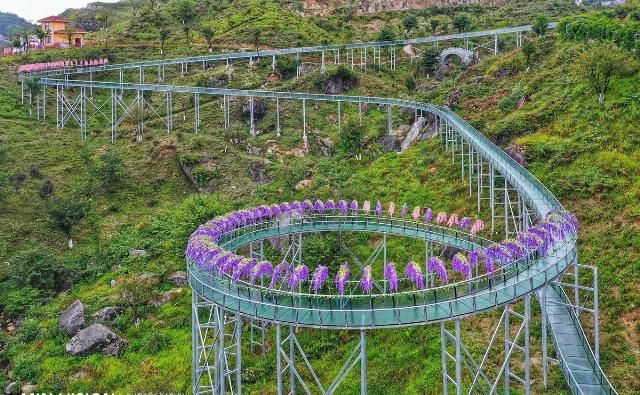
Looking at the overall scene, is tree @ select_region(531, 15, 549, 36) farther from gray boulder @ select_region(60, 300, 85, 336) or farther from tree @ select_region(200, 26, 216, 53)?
gray boulder @ select_region(60, 300, 85, 336)

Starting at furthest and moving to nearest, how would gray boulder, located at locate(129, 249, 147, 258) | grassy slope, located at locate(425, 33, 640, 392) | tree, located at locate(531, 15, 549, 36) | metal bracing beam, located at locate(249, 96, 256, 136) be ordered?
tree, located at locate(531, 15, 549, 36) < metal bracing beam, located at locate(249, 96, 256, 136) < gray boulder, located at locate(129, 249, 147, 258) < grassy slope, located at locate(425, 33, 640, 392)

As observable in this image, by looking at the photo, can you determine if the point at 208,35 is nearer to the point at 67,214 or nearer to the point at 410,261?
the point at 67,214

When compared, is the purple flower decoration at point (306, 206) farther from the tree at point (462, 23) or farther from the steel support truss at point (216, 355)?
the tree at point (462, 23)

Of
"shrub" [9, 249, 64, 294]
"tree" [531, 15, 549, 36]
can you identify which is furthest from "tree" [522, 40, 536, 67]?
"shrub" [9, 249, 64, 294]

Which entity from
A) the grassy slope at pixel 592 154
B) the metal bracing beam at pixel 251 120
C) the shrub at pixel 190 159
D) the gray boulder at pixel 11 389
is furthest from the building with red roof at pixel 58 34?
the gray boulder at pixel 11 389

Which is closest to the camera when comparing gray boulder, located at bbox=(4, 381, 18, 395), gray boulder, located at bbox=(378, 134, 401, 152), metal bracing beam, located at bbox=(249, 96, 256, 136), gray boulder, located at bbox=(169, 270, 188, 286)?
gray boulder, located at bbox=(4, 381, 18, 395)

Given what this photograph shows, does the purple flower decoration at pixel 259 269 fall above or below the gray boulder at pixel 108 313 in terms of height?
above

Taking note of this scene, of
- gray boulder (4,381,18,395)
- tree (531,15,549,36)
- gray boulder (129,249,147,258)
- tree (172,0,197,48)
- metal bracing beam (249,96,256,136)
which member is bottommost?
gray boulder (4,381,18,395)
